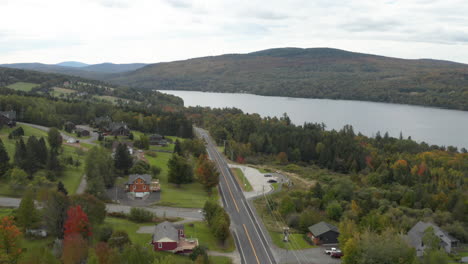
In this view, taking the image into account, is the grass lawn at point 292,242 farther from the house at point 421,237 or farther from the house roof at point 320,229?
the house at point 421,237

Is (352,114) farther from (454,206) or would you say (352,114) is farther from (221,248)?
(221,248)

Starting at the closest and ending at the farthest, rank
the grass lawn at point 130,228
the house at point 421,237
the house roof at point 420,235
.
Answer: the grass lawn at point 130,228, the house at point 421,237, the house roof at point 420,235

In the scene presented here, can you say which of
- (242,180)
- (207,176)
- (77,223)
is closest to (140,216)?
(77,223)

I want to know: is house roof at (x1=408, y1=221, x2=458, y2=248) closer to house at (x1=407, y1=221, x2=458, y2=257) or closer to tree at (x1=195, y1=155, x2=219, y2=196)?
house at (x1=407, y1=221, x2=458, y2=257)

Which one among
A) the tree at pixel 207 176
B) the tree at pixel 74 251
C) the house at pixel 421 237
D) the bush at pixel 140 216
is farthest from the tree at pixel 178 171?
the house at pixel 421 237

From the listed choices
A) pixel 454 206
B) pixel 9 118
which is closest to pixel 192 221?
pixel 454 206
